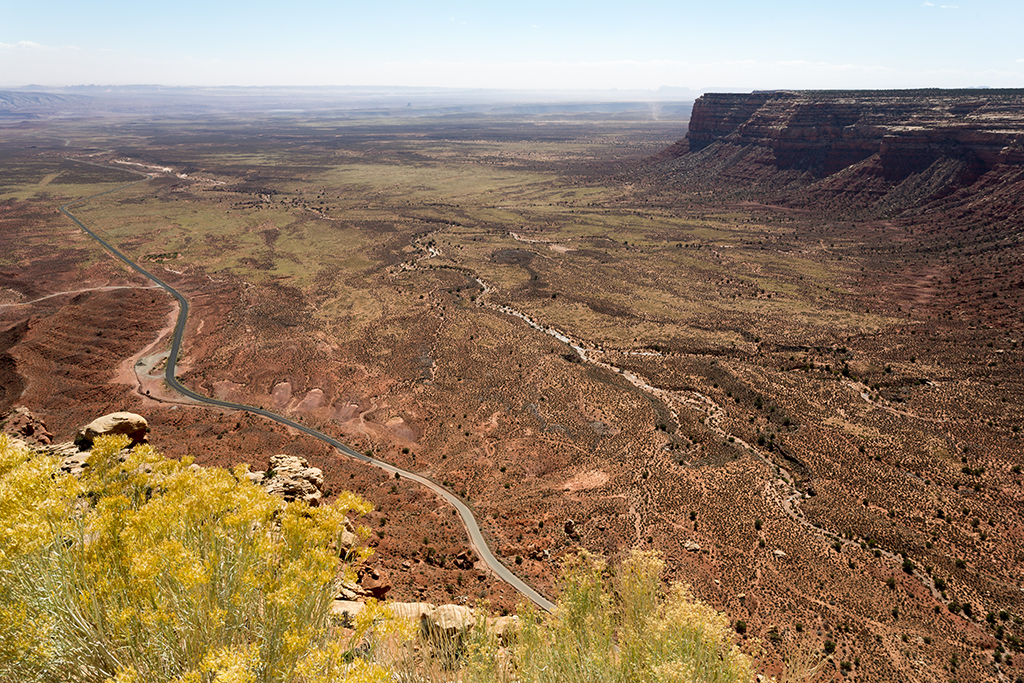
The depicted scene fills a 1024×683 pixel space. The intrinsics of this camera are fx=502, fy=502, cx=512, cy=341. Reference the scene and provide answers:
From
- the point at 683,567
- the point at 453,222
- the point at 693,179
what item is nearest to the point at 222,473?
the point at 683,567

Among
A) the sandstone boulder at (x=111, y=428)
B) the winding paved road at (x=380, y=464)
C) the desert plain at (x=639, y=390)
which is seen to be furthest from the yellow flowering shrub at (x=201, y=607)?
the sandstone boulder at (x=111, y=428)

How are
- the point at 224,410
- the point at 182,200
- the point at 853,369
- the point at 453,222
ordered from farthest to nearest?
the point at 182,200, the point at 453,222, the point at 853,369, the point at 224,410

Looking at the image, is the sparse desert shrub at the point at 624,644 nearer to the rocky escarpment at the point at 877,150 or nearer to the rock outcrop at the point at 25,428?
the rock outcrop at the point at 25,428

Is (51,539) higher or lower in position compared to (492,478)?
higher

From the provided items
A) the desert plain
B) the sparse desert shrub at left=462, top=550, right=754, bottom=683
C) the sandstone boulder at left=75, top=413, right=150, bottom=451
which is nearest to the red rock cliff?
the desert plain

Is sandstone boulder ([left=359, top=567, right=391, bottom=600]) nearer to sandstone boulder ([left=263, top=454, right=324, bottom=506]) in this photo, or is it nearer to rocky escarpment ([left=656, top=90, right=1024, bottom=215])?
sandstone boulder ([left=263, top=454, right=324, bottom=506])

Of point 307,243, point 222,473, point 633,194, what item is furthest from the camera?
point 633,194

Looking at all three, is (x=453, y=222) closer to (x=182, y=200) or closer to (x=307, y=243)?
(x=307, y=243)

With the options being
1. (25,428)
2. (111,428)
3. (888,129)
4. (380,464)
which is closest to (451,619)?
(380,464)

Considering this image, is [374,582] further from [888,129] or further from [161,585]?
[888,129]
